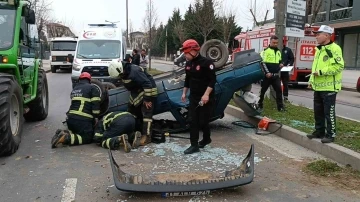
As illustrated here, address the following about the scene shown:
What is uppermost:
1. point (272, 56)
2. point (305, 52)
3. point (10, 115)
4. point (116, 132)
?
point (305, 52)

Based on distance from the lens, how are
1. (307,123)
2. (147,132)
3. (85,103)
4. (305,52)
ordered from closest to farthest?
1. (85,103)
2. (147,132)
3. (307,123)
4. (305,52)

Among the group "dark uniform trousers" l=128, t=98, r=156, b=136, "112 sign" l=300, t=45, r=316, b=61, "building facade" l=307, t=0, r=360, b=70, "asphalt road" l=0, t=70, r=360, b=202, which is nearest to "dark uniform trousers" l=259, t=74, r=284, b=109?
"asphalt road" l=0, t=70, r=360, b=202

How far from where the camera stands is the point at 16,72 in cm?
647

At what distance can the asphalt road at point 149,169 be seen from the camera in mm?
4223

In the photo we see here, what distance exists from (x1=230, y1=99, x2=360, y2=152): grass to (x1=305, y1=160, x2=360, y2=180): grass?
53 centimetres

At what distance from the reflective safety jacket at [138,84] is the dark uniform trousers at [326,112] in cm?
264

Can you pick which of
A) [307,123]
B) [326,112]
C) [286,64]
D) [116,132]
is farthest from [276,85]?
[116,132]

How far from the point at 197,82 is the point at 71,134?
227cm

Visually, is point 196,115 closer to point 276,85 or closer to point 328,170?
point 328,170

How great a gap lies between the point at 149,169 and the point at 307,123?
3.73 m

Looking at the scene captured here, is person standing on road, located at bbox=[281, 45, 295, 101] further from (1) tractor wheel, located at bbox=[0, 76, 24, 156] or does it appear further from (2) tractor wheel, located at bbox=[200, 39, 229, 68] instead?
(1) tractor wheel, located at bbox=[0, 76, 24, 156]

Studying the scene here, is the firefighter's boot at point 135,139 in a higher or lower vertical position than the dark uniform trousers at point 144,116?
lower

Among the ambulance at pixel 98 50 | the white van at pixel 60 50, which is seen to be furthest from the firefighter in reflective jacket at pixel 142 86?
the white van at pixel 60 50

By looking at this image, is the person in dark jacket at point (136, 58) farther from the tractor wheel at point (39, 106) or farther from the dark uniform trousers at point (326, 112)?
the dark uniform trousers at point (326, 112)
